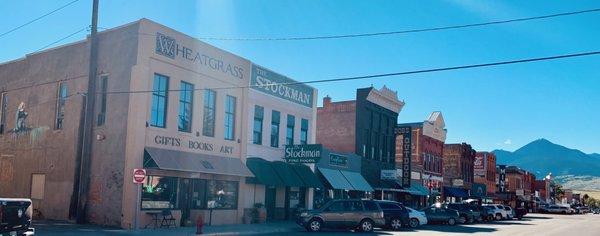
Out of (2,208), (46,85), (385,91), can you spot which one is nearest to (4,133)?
(46,85)

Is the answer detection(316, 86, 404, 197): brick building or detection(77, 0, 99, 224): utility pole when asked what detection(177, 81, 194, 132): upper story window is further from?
detection(316, 86, 404, 197): brick building

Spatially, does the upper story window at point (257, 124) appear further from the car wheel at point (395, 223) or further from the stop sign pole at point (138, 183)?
the stop sign pole at point (138, 183)

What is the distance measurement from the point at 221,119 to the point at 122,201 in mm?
7157

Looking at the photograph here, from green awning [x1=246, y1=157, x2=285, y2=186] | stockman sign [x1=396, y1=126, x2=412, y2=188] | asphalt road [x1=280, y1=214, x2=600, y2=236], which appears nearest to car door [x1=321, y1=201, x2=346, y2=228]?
asphalt road [x1=280, y1=214, x2=600, y2=236]

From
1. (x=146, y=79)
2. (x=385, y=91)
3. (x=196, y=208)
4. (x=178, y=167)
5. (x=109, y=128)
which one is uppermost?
(x=385, y=91)

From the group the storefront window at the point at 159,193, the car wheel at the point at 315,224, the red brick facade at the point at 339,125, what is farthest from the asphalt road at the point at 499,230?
the red brick facade at the point at 339,125

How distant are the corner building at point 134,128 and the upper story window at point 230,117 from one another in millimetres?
54

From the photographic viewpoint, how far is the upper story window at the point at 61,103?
2855cm

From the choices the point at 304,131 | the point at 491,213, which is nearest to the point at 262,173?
the point at 304,131

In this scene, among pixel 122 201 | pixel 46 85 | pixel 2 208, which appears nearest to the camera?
pixel 2 208

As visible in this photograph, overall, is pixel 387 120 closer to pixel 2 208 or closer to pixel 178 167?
pixel 178 167

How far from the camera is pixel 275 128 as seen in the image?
34.8 m

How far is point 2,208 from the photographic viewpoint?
1353 cm

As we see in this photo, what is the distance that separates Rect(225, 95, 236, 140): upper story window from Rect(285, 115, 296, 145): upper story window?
17.9ft
